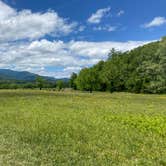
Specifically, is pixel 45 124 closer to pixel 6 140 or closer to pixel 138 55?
pixel 6 140

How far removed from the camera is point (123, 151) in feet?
30.5

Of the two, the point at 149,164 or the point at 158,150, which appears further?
the point at 158,150

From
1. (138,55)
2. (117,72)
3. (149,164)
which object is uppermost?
(138,55)

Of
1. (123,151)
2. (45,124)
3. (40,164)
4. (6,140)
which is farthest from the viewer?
(45,124)

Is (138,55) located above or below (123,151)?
above

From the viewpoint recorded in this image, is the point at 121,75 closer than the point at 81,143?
No

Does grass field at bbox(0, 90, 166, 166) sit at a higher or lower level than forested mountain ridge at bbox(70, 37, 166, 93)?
lower

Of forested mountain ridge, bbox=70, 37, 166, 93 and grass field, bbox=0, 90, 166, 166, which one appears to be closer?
grass field, bbox=0, 90, 166, 166

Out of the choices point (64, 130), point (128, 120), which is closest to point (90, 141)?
point (64, 130)

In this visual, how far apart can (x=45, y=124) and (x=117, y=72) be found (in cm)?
6625

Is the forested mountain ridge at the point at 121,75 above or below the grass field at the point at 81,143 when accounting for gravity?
above

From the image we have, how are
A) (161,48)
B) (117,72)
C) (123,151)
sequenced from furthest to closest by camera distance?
(117,72), (161,48), (123,151)

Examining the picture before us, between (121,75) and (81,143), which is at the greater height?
(121,75)

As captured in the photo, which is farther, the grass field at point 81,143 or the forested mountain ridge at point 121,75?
the forested mountain ridge at point 121,75
